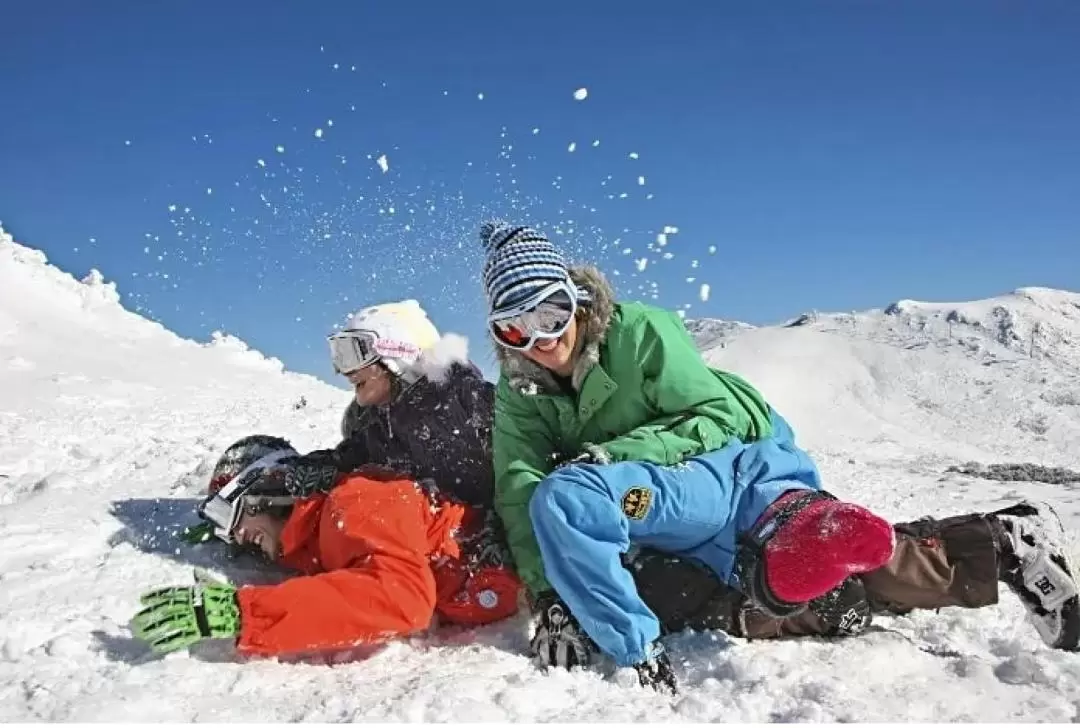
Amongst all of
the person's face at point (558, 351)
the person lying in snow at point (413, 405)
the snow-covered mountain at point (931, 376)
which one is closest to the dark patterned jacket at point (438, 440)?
the person lying in snow at point (413, 405)

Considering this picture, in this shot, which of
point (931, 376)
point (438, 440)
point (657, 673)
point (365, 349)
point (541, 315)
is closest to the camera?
point (657, 673)

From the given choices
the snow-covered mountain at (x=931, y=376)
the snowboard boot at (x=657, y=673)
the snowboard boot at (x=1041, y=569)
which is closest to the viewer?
the snowboard boot at (x=657, y=673)

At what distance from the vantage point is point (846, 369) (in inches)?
536

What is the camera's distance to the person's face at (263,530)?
3320 mm

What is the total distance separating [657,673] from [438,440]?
4.51 ft

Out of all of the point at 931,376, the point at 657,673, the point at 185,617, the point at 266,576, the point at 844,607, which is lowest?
the point at 657,673

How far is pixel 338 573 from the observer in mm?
2525

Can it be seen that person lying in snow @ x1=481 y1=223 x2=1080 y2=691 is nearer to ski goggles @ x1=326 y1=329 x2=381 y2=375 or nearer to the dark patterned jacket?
the dark patterned jacket

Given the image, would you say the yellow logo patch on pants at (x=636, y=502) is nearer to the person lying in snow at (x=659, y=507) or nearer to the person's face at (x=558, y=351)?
the person lying in snow at (x=659, y=507)

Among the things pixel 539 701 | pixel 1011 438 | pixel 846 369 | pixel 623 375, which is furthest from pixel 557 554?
pixel 846 369

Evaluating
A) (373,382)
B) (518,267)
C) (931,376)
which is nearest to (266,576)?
(373,382)

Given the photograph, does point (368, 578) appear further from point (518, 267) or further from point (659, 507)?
point (518, 267)

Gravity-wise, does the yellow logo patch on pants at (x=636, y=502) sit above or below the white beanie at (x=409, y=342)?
below

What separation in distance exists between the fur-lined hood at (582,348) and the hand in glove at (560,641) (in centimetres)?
79
